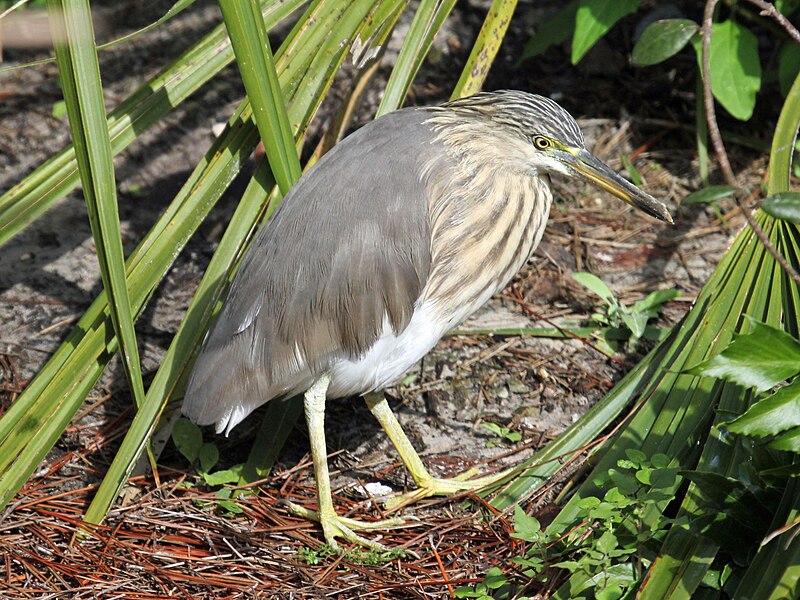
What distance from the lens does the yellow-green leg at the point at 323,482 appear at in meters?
2.85

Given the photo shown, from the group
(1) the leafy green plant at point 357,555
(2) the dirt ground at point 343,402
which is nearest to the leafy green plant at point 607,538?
(2) the dirt ground at point 343,402

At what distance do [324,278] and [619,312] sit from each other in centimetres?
130

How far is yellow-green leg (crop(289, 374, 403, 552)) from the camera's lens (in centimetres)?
285

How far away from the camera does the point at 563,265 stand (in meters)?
3.86

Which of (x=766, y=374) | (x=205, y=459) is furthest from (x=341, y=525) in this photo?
(x=766, y=374)

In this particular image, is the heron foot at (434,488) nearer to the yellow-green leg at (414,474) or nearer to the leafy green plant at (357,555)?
the yellow-green leg at (414,474)

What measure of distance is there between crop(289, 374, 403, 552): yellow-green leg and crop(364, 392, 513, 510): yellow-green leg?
0.13 meters

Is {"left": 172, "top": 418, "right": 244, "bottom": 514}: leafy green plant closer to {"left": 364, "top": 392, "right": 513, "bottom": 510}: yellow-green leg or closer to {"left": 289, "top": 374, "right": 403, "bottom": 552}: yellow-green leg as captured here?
{"left": 289, "top": 374, "right": 403, "bottom": 552}: yellow-green leg

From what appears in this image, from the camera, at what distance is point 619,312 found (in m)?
3.44

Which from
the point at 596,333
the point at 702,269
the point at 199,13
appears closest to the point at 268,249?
the point at 596,333

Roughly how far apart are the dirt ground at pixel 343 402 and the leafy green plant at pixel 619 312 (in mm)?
79

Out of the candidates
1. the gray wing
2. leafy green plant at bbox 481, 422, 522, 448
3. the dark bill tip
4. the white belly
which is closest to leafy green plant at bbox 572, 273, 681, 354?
leafy green plant at bbox 481, 422, 522, 448

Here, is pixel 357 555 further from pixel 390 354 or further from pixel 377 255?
pixel 377 255

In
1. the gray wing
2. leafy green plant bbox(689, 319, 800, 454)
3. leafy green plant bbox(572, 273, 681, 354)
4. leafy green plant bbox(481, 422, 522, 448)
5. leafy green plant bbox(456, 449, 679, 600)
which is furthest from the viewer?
leafy green plant bbox(572, 273, 681, 354)
